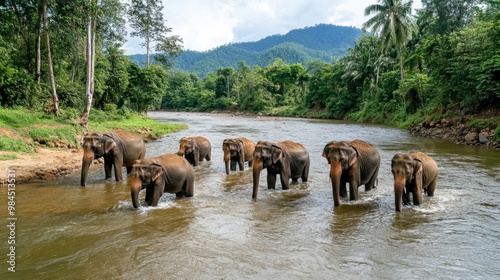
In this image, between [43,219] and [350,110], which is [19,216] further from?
[350,110]

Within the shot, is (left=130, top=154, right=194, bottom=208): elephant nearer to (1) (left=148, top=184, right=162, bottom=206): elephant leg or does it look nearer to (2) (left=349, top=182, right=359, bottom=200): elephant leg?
(1) (left=148, top=184, right=162, bottom=206): elephant leg

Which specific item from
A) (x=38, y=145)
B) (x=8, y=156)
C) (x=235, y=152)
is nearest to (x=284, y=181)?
(x=235, y=152)

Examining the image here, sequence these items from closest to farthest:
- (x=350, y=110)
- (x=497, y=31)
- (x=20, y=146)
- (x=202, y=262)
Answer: (x=202, y=262) → (x=20, y=146) → (x=497, y=31) → (x=350, y=110)

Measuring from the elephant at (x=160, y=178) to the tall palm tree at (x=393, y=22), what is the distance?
3301 cm

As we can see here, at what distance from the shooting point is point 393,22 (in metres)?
35.3

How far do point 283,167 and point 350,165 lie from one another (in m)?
1.90

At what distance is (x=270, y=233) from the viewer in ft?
20.9

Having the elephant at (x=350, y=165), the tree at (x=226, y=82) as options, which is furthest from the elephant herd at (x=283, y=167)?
the tree at (x=226, y=82)

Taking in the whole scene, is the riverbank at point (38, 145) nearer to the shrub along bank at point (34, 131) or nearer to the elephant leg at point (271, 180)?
the shrub along bank at point (34, 131)

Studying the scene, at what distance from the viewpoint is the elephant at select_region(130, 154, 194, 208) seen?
7027 millimetres

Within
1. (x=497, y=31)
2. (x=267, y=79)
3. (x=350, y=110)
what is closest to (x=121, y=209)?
(x=497, y=31)

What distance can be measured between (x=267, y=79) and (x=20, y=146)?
70398 millimetres

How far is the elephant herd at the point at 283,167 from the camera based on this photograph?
7.13m

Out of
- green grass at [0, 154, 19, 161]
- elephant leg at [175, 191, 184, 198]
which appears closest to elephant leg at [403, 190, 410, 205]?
elephant leg at [175, 191, 184, 198]
